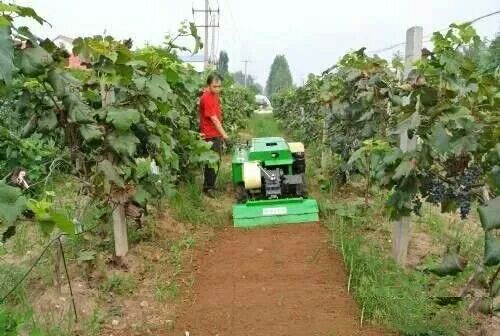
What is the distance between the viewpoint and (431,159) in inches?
147

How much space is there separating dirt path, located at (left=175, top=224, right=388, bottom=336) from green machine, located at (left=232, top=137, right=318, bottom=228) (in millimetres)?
454

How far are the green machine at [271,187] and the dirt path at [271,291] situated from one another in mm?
454

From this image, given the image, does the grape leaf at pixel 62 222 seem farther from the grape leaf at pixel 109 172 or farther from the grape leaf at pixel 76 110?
the grape leaf at pixel 109 172

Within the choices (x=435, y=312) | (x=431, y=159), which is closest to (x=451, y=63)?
(x=431, y=159)

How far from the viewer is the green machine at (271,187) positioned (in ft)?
20.9

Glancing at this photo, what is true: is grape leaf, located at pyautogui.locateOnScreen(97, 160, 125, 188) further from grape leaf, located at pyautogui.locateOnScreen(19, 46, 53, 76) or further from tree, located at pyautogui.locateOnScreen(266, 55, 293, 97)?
tree, located at pyautogui.locateOnScreen(266, 55, 293, 97)

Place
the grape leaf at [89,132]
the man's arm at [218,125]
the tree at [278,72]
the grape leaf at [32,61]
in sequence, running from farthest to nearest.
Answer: the tree at [278,72] < the man's arm at [218,125] < the grape leaf at [89,132] < the grape leaf at [32,61]

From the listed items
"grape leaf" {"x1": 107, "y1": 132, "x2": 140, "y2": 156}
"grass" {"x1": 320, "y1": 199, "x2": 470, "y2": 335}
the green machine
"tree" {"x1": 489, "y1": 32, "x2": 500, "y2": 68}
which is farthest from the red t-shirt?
"tree" {"x1": 489, "y1": 32, "x2": 500, "y2": 68}

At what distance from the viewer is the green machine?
251 inches

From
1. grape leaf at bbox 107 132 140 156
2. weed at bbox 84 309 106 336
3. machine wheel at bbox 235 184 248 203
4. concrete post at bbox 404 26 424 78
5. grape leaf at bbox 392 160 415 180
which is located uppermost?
concrete post at bbox 404 26 424 78

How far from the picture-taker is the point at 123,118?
4.01 meters

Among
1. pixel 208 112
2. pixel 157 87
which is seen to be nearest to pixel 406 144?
pixel 157 87

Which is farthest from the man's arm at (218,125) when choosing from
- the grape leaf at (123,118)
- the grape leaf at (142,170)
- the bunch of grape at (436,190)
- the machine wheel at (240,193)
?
the bunch of grape at (436,190)

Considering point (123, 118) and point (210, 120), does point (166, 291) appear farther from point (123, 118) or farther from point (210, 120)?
point (210, 120)
